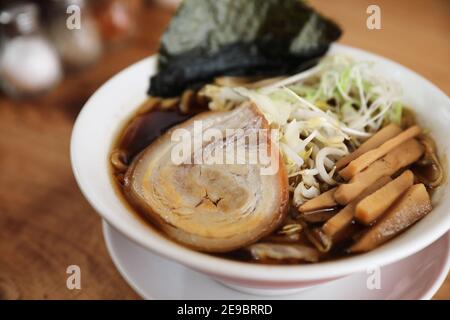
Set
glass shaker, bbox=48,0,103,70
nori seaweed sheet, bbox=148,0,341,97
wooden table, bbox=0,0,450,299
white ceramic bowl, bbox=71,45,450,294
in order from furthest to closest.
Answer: glass shaker, bbox=48,0,103,70, nori seaweed sheet, bbox=148,0,341,97, wooden table, bbox=0,0,450,299, white ceramic bowl, bbox=71,45,450,294

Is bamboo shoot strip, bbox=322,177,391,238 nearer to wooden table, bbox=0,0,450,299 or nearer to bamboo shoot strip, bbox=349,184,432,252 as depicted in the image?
bamboo shoot strip, bbox=349,184,432,252

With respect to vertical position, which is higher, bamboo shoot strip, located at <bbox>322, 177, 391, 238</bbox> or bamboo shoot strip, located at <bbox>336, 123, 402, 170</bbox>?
bamboo shoot strip, located at <bbox>336, 123, 402, 170</bbox>

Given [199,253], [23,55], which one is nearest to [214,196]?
[199,253]

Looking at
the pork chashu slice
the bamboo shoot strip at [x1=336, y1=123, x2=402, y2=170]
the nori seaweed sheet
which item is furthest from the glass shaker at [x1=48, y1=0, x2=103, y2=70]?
the bamboo shoot strip at [x1=336, y1=123, x2=402, y2=170]

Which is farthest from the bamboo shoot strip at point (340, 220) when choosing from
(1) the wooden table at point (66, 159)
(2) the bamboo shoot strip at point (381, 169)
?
(1) the wooden table at point (66, 159)

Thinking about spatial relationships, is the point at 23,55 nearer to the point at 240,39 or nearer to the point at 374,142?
the point at 240,39

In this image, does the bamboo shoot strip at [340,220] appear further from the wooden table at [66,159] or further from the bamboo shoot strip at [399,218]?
the wooden table at [66,159]
